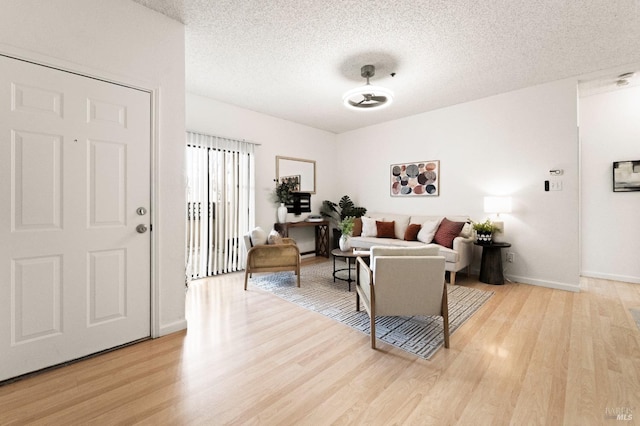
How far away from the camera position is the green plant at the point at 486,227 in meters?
4.00

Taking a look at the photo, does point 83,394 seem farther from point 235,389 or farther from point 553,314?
point 553,314

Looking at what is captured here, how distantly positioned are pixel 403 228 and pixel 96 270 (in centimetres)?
434

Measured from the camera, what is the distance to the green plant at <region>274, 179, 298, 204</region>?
5.18 metres

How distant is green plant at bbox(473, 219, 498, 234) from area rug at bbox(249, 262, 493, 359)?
90cm

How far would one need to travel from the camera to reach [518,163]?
13.3 feet

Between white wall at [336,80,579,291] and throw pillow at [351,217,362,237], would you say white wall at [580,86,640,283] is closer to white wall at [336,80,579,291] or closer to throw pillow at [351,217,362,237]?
white wall at [336,80,579,291]

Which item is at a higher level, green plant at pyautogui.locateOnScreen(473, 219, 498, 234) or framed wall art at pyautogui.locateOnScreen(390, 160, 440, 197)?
framed wall art at pyautogui.locateOnScreen(390, 160, 440, 197)

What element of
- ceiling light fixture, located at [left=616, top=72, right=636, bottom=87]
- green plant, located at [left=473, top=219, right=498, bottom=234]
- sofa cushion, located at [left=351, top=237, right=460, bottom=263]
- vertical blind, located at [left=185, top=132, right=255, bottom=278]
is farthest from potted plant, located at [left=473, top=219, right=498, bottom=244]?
vertical blind, located at [left=185, top=132, right=255, bottom=278]

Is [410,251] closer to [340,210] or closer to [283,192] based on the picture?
[283,192]

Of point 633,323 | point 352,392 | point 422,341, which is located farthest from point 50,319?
point 633,323

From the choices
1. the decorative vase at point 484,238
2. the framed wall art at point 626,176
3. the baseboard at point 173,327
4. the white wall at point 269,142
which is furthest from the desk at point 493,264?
the baseboard at point 173,327

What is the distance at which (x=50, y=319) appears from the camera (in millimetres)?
1925

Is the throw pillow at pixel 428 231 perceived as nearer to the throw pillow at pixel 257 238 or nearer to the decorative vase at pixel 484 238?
the decorative vase at pixel 484 238

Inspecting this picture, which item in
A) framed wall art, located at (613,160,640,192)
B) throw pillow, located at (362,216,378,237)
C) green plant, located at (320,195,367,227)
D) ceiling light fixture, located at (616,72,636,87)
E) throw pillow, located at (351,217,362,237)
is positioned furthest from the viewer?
green plant, located at (320,195,367,227)
